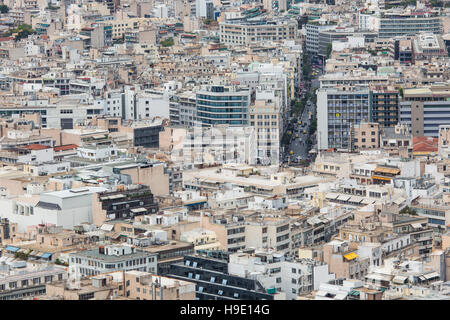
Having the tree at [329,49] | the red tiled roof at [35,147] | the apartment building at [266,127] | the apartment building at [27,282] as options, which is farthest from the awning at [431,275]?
the tree at [329,49]

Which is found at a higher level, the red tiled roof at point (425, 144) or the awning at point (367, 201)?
the awning at point (367, 201)

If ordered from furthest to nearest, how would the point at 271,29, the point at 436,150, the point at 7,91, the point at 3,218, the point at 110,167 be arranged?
the point at 271,29 < the point at 7,91 < the point at 436,150 < the point at 110,167 < the point at 3,218

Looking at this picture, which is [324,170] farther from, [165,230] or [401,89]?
[401,89]

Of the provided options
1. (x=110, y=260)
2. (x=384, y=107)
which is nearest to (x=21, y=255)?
(x=110, y=260)

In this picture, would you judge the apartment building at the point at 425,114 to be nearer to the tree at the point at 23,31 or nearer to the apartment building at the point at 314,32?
the apartment building at the point at 314,32

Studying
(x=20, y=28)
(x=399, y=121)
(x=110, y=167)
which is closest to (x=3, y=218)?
(x=110, y=167)

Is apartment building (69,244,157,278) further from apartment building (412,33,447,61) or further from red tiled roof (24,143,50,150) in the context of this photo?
apartment building (412,33,447,61)
